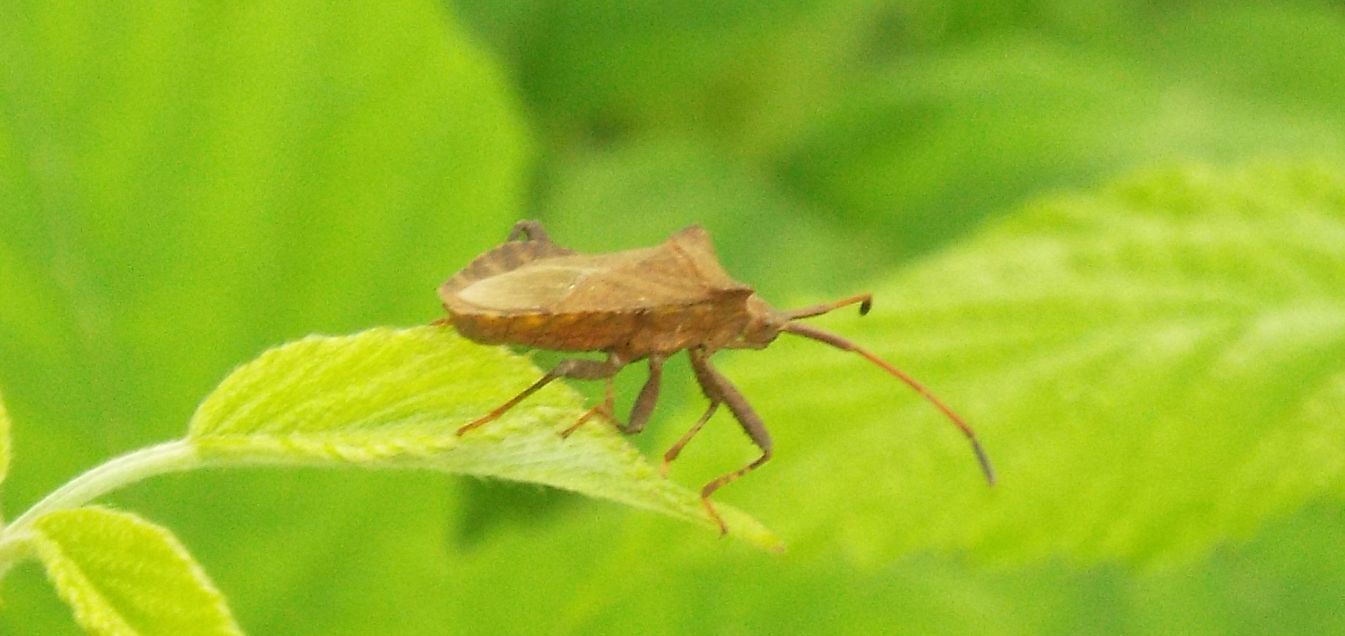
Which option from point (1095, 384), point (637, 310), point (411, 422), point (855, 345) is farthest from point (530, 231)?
point (1095, 384)

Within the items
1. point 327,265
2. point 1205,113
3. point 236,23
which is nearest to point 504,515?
point 327,265

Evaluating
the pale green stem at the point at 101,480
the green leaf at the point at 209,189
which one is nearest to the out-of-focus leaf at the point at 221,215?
the green leaf at the point at 209,189

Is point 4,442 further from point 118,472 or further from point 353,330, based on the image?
point 353,330

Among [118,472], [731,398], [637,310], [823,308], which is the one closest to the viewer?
[118,472]

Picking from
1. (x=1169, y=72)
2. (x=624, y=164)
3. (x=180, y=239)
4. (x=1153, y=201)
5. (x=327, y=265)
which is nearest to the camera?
(x=180, y=239)

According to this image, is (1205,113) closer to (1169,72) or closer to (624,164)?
(1169,72)

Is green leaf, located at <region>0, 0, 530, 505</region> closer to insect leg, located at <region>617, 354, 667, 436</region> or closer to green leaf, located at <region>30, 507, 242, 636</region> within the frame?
insect leg, located at <region>617, 354, 667, 436</region>

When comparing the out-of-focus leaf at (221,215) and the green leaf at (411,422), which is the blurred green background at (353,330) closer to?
the out-of-focus leaf at (221,215)
